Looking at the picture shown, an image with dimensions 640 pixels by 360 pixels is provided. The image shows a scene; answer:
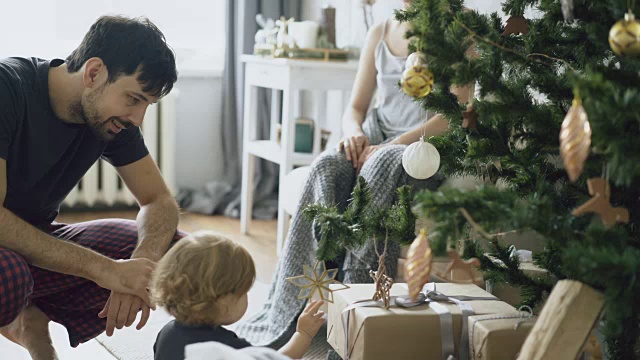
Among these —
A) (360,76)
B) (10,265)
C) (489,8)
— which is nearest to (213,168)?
(360,76)

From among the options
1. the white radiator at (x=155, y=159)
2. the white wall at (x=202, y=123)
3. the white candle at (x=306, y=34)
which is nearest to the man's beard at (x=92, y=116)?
the white candle at (x=306, y=34)

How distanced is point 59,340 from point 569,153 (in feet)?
5.88

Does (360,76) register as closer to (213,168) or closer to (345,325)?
(345,325)

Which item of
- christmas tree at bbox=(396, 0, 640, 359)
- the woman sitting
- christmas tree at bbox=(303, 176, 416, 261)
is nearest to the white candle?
the woman sitting

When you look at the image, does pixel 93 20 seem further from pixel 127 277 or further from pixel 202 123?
pixel 127 277

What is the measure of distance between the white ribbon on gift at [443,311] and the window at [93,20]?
2.63 metres

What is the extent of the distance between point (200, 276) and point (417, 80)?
1.63ft

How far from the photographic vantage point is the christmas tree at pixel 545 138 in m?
1.17

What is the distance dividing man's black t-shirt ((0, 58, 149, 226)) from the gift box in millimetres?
975

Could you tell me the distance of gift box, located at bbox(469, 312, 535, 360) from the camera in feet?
5.26

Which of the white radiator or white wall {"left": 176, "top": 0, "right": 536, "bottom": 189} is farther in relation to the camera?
white wall {"left": 176, "top": 0, "right": 536, "bottom": 189}

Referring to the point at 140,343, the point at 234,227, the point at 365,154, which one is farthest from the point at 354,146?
the point at 234,227

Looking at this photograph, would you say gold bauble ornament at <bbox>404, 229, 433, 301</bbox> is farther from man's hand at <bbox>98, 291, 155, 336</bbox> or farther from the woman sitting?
the woman sitting

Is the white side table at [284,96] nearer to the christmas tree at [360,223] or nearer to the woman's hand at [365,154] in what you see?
the woman's hand at [365,154]
